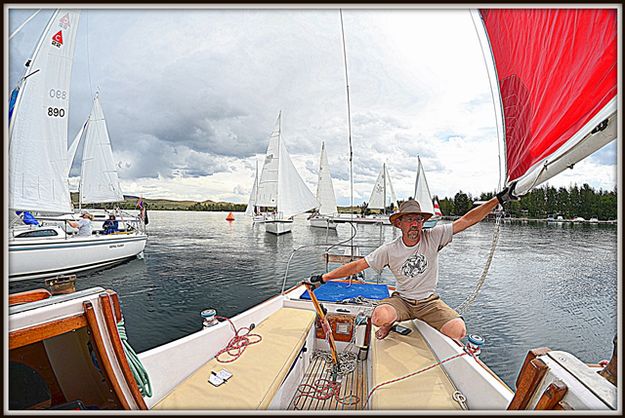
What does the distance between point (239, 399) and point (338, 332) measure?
1831mm

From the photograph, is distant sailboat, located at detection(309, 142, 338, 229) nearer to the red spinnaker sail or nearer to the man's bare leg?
the man's bare leg

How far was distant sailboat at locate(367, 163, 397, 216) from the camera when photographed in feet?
107

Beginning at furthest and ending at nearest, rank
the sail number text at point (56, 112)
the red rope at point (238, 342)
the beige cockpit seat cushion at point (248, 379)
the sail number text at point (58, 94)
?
the sail number text at point (58, 94) → the sail number text at point (56, 112) → the red rope at point (238, 342) → the beige cockpit seat cushion at point (248, 379)

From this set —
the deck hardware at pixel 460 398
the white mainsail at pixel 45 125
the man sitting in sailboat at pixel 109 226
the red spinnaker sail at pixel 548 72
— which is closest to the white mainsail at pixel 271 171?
the man sitting in sailboat at pixel 109 226

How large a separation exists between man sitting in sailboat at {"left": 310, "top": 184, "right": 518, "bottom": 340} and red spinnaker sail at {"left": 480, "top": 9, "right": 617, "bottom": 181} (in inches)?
30.0

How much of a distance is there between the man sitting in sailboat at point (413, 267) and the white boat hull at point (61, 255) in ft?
31.7

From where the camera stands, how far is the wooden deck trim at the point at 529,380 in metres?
1.09

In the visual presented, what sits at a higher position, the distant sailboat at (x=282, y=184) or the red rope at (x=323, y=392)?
the distant sailboat at (x=282, y=184)

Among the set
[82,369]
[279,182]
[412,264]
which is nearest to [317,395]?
[412,264]

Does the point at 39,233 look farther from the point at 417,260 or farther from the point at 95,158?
the point at 417,260

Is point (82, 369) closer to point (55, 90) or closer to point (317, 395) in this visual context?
point (317, 395)

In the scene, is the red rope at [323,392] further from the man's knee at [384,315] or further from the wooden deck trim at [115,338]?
the wooden deck trim at [115,338]

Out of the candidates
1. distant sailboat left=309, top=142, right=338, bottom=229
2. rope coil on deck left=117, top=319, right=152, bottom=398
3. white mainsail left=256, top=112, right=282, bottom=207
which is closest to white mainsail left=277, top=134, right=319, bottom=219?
white mainsail left=256, top=112, right=282, bottom=207

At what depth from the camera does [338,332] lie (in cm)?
351
